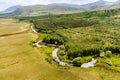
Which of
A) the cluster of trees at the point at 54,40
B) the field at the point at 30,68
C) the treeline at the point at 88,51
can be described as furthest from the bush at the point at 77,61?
the cluster of trees at the point at 54,40

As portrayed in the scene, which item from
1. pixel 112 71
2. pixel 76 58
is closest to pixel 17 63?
pixel 76 58

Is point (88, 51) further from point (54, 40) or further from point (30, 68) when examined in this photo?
point (54, 40)

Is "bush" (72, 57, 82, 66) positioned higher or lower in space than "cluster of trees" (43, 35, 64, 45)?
higher

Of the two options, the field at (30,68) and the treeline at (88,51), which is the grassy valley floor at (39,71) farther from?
the treeline at (88,51)

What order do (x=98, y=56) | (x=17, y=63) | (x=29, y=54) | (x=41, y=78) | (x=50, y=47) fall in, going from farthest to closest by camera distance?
(x=50, y=47), (x=29, y=54), (x=98, y=56), (x=17, y=63), (x=41, y=78)

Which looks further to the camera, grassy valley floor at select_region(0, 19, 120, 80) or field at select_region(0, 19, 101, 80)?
field at select_region(0, 19, 101, 80)

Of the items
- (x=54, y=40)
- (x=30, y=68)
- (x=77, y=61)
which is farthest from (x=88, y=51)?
(x=54, y=40)

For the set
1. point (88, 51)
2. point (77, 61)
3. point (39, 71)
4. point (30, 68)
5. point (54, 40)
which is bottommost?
point (54, 40)

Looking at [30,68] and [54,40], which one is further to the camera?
[54,40]

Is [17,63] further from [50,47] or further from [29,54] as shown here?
[50,47]

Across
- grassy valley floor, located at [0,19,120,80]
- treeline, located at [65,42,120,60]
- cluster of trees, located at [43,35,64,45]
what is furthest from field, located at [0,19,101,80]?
cluster of trees, located at [43,35,64,45]

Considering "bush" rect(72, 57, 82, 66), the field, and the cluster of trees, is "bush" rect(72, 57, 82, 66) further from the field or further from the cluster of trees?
the cluster of trees
